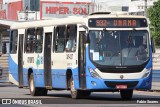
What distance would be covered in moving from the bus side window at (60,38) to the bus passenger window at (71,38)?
0.38 metres

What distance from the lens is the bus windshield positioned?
22.9m

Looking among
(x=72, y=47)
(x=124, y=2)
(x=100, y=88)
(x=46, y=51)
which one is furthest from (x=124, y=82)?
(x=124, y=2)

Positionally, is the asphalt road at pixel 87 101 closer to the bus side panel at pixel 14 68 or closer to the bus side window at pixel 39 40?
the bus side window at pixel 39 40

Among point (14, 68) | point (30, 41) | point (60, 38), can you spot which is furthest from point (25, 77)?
point (60, 38)

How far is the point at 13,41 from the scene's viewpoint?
1190 inches

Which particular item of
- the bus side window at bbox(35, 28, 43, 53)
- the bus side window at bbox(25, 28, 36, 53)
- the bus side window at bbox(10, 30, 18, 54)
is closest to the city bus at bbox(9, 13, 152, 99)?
the bus side window at bbox(35, 28, 43, 53)

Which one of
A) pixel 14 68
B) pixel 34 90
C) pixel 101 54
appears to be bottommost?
pixel 34 90

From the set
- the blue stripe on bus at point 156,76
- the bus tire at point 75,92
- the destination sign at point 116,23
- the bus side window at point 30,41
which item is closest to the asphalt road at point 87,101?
the bus tire at point 75,92

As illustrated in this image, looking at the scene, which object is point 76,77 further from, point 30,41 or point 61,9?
point 61,9

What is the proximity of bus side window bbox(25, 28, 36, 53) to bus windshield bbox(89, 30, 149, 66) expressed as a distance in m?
5.16

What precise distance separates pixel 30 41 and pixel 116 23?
5.74 metres

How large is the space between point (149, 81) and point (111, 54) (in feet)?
5.46

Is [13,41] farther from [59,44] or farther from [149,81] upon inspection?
[149,81]

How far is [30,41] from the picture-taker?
28.1 m
